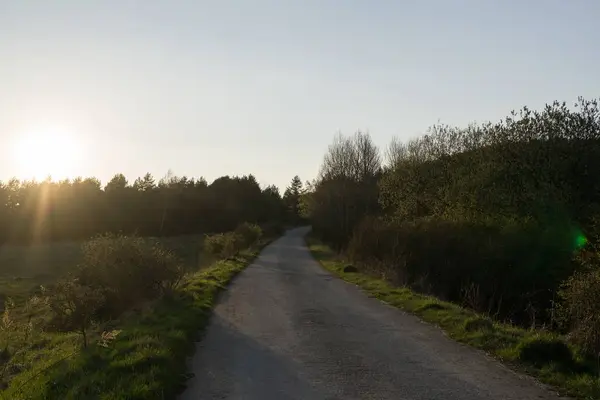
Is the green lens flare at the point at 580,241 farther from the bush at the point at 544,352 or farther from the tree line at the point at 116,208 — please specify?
the tree line at the point at 116,208

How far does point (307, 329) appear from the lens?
1314 cm

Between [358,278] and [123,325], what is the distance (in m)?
13.3

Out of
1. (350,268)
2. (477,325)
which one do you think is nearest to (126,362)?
(477,325)

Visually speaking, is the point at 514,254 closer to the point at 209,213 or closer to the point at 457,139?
the point at 457,139

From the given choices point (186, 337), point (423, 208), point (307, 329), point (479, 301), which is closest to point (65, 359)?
point (186, 337)

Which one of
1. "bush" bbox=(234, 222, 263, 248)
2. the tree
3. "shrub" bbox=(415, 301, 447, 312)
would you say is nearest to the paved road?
"shrub" bbox=(415, 301, 447, 312)

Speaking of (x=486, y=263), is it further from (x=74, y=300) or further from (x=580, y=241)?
(x=74, y=300)

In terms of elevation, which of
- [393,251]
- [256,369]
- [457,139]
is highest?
[457,139]

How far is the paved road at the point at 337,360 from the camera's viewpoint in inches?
313

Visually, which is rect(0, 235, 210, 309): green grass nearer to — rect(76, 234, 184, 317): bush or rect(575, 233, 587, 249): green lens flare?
rect(76, 234, 184, 317): bush

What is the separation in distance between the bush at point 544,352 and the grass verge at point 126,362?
18.5 feet

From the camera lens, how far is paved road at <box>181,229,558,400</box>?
313 inches

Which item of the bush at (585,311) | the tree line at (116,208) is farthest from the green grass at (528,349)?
the tree line at (116,208)

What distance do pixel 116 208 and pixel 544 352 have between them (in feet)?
238
